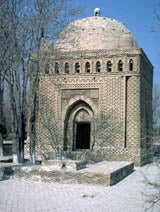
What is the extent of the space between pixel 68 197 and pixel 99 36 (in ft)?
41.9

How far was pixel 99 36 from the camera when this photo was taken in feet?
66.8

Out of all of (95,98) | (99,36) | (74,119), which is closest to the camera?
(95,98)

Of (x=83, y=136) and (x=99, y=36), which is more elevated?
(x=99, y=36)

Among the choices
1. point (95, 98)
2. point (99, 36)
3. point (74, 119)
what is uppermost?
point (99, 36)

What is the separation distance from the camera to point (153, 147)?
6.48 m

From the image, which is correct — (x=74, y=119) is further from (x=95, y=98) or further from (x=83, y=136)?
(x=83, y=136)

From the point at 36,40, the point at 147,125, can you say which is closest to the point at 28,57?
the point at 36,40

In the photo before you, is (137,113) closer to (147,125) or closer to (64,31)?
(147,125)

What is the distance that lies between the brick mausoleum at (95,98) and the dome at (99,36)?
0.17 ft

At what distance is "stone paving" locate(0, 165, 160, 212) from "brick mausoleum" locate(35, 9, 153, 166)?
645 cm

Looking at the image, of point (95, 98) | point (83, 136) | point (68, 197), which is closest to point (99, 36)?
point (95, 98)

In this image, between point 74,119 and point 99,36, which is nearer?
point 74,119

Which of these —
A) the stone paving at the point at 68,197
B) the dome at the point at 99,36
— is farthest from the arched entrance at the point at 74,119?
the stone paving at the point at 68,197

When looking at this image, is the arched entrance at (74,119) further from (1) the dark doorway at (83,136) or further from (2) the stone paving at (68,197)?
(2) the stone paving at (68,197)
